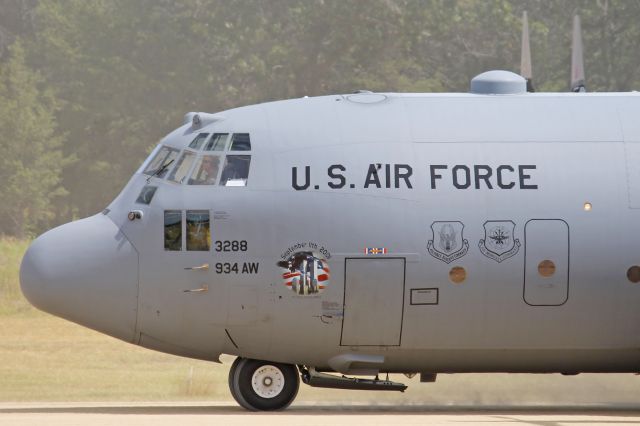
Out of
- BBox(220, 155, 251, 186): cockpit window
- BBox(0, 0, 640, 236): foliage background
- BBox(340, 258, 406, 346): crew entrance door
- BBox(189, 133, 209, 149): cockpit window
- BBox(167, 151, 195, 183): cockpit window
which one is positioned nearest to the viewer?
BBox(340, 258, 406, 346): crew entrance door

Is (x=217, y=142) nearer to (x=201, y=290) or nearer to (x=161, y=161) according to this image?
(x=161, y=161)

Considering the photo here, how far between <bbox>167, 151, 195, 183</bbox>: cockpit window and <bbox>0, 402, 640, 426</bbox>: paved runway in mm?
3224

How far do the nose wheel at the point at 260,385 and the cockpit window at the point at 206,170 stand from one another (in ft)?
8.45

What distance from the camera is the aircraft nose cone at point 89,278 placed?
20.2 m

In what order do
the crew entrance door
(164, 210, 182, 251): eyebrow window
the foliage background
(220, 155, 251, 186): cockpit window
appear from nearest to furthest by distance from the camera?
1. the crew entrance door
2. (164, 210, 182, 251): eyebrow window
3. (220, 155, 251, 186): cockpit window
4. the foliage background

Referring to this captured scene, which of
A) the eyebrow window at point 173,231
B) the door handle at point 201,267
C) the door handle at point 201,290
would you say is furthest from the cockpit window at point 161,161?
the door handle at point 201,290

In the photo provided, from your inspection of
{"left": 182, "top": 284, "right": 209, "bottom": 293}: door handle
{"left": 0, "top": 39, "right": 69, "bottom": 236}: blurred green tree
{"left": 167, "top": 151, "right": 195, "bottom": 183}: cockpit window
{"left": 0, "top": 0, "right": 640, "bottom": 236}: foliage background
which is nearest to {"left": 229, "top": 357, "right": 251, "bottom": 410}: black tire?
{"left": 182, "top": 284, "right": 209, "bottom": 293}: door handle

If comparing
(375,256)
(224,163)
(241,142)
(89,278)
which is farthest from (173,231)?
(375,256)

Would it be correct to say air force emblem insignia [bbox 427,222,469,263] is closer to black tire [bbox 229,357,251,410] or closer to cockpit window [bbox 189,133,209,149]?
black tire [bbox 229,357,251,410]

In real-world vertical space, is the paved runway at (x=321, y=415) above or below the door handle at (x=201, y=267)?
below

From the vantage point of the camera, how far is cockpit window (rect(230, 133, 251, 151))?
20.6m

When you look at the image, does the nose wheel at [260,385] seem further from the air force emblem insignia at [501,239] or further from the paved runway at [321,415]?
the air force emblem insignia at [501,239]

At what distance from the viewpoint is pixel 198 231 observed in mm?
20250

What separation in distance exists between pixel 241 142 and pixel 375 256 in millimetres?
2451
